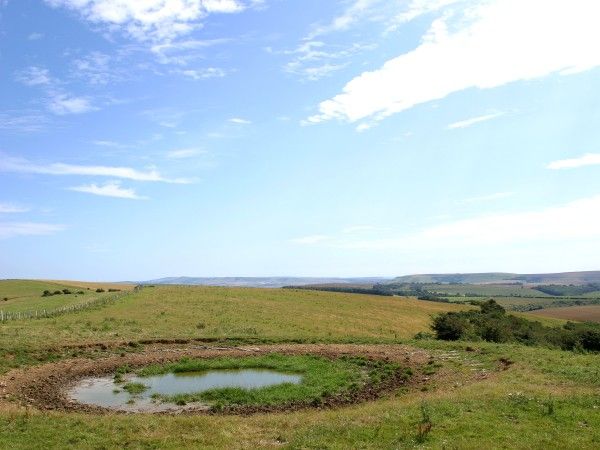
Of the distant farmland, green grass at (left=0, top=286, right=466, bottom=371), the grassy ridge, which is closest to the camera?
green grass at (left=0, top=286, right=466, bottom=371)

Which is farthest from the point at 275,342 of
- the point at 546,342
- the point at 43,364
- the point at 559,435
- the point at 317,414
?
the point at 559,435

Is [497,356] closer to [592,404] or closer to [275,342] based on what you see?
[592,404]

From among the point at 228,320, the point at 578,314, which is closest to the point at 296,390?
the point at 228,320

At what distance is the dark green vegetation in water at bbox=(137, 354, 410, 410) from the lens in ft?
67.4

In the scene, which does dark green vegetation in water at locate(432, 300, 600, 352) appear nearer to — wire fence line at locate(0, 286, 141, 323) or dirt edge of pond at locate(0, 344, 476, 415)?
dirt edge of pond at locate(0, 344, 476, 415)

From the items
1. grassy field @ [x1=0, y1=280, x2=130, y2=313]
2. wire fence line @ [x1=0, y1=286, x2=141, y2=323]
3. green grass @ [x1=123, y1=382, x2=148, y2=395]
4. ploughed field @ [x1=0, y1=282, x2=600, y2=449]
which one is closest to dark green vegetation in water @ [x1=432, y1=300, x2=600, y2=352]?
ploughed field @ [x1=0, y1=282, x2=600, y2=449]

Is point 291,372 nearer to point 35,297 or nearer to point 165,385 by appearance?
point 165,385

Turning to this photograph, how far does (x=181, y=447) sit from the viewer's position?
1333 centimetres

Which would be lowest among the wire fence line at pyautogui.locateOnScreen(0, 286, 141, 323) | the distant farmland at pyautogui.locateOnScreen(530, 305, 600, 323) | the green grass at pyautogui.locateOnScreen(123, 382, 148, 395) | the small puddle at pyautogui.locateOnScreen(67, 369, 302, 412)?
the distant farmland at pyautogui.locateOnScreen(530, 305, 600, 323)

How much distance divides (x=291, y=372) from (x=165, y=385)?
6719 mm

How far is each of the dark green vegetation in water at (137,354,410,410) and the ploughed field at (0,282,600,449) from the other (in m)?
0.07

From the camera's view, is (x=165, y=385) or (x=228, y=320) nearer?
(x=165, y=385)

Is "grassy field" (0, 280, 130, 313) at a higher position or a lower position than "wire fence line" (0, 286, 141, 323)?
higher

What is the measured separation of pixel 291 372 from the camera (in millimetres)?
26797
